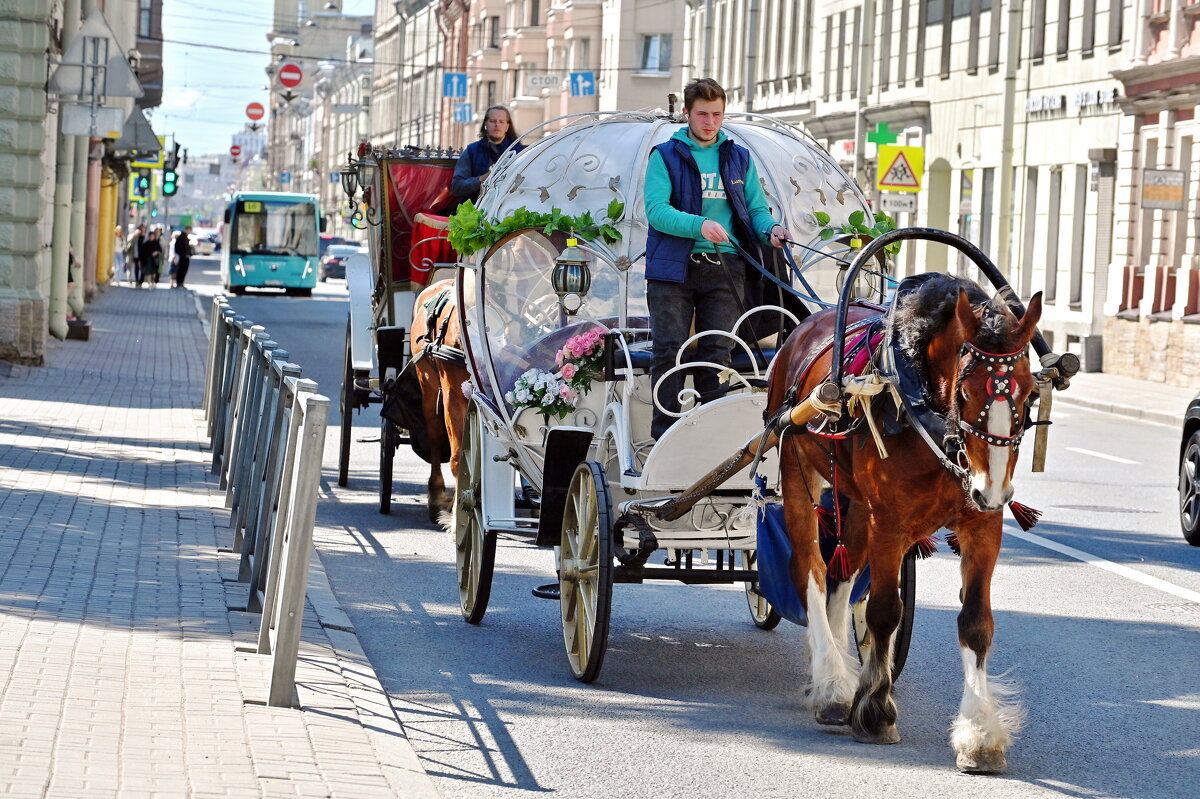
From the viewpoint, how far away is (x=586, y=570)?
8.18 meters

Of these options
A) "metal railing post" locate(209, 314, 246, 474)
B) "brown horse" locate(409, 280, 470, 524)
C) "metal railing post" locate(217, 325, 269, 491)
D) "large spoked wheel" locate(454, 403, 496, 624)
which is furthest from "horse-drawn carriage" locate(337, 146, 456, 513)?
"large spoked wheel" locate(454, 403, 496, 624)

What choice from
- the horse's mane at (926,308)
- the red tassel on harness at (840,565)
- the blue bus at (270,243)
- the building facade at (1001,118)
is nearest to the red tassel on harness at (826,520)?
the red tassel on harness at (840,565)

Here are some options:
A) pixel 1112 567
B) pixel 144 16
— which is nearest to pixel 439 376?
pixel 1112 567

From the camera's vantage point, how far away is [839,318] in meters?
7.03

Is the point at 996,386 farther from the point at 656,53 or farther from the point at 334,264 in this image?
the point at 334,264

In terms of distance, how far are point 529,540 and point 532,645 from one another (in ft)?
1.90

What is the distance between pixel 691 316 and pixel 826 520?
137 centimetres

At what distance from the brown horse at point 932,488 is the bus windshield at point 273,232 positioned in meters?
52.8

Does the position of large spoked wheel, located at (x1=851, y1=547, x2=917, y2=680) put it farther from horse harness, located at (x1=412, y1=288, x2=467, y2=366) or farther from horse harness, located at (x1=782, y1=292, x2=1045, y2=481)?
horse harness, located at (x1=412, y1=288, x2=467, y2=366)

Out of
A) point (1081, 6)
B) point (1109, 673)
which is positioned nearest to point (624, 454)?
point (1109, 673)

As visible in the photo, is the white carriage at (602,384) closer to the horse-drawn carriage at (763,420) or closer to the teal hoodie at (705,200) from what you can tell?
the horse-drawn carriage at (763,420)

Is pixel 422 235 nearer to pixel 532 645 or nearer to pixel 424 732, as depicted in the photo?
pixel 532 645

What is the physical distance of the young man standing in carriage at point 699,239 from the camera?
28.2 feet

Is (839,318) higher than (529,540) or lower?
higher
